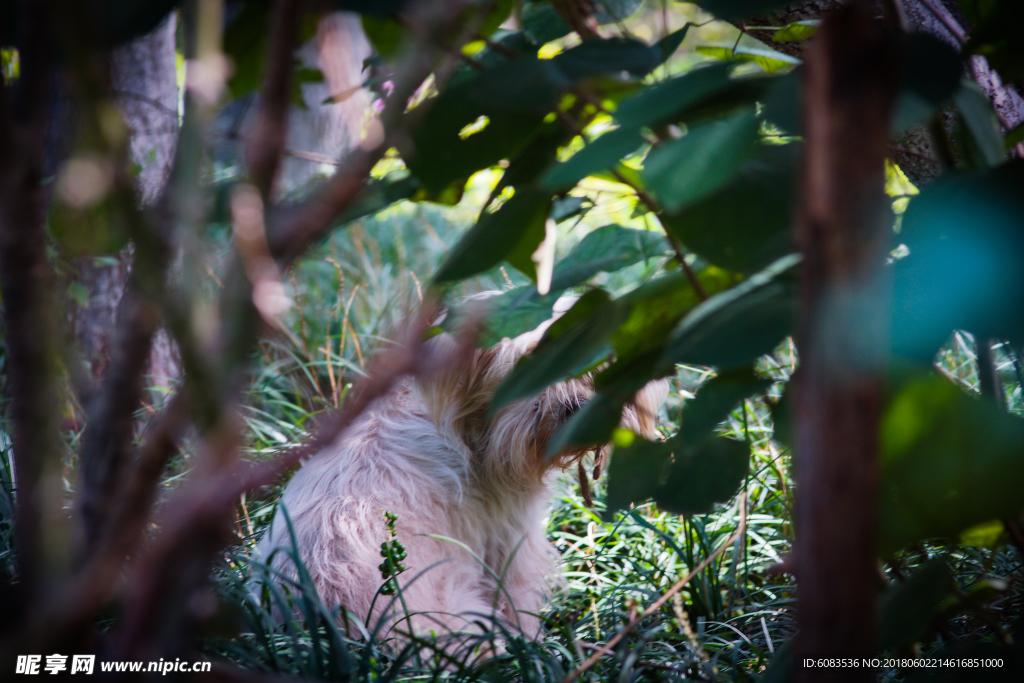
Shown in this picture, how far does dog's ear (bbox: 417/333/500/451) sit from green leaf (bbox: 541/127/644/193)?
1271 mm

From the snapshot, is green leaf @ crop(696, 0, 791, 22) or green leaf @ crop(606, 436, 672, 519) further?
green leaf @ crop(606, 436, 672, 519)

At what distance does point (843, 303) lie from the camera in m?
0.47

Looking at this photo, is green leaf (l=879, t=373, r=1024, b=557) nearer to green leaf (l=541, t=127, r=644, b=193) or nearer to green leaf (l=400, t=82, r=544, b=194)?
green leaf (l=541, t=127, r=644, b=193)

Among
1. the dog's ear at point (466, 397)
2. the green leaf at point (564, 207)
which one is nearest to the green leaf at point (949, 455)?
the green leaf at point (564, 207)

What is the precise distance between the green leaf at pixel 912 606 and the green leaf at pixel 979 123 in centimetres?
44

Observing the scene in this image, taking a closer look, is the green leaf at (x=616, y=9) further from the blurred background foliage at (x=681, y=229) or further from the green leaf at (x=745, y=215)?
the green leaf at (x=745, y=215)

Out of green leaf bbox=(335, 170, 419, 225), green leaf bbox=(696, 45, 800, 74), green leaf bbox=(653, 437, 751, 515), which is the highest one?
green leaf bbox=(696, 45, 800, 74)

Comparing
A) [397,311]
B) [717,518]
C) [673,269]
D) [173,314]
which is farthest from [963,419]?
[397,311]

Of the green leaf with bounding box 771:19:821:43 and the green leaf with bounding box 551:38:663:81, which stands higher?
the green leaf with bounding box 771:19:821:43

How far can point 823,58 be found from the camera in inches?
18.4

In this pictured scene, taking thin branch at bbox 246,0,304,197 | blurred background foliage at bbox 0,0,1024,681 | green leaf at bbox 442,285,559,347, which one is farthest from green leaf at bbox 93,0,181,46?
green leaf at bbox 442,285,559,347

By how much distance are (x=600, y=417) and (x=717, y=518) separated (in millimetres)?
1755

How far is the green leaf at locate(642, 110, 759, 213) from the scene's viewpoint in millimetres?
491

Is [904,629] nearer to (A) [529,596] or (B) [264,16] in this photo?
(B) [264,16]
